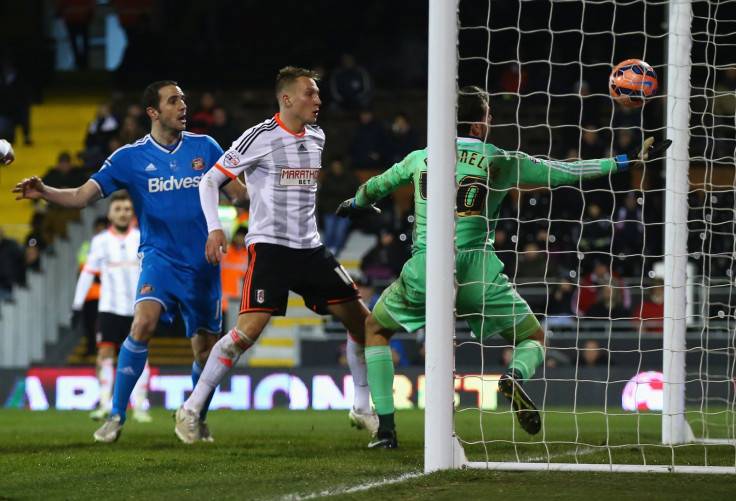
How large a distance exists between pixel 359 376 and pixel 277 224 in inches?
45.6

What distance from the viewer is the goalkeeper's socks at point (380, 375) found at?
6082mm

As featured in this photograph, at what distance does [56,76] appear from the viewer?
22656mm

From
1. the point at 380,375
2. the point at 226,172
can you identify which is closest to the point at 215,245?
the point at 226,172

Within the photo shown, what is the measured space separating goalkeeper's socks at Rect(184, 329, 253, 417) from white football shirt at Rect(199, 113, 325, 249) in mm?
596

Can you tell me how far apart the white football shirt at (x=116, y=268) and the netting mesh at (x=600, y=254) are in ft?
10.4

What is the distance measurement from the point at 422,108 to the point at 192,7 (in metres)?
5.93


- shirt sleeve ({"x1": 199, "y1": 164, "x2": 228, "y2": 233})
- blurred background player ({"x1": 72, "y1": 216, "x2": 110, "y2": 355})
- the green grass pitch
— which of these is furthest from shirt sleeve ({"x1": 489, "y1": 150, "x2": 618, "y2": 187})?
blurred background player ({"x1": 72, "y1": 216, "x2": 110, "y2": 355})

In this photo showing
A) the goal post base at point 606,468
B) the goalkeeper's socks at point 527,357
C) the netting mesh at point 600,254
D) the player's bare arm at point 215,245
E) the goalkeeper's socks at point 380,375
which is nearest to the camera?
the goal post base at point 606,468

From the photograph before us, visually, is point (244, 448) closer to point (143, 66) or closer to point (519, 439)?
point (519, 439)

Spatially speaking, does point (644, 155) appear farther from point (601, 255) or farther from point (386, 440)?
point (601, 255)

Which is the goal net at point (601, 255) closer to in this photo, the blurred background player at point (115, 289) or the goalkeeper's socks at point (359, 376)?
the goalkeeper's socks at point (359, 376)

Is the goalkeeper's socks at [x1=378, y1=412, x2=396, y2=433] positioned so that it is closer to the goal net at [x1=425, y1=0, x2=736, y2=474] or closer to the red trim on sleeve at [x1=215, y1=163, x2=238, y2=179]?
the goal net at [x1=425, y1=0, x2=736, y2=474]

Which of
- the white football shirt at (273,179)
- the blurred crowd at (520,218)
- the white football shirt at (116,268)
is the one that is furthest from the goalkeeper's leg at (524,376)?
the blurred crowd at (520,218)

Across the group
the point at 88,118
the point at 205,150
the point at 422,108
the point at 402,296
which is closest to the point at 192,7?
the point at 88,118
